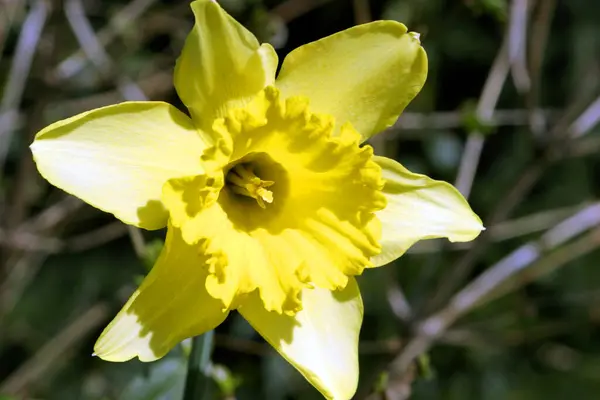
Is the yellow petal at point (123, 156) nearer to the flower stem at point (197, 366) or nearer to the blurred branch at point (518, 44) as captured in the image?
the flower stem at point (197, 366)

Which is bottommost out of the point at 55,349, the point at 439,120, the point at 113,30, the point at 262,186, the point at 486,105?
the point at 55,349

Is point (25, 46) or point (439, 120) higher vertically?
point (25, 46)

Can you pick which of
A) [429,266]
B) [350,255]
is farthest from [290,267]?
[429,266]

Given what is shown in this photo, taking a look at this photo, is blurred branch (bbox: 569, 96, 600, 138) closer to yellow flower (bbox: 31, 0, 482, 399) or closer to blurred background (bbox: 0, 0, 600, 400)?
blurred background (bbox: 0, 0, 600, 400)

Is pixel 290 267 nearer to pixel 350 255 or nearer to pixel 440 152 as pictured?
pixel 350 255

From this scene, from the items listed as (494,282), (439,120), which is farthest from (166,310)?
(439,120)

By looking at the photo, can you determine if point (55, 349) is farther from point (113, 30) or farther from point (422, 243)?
point (422, 243)

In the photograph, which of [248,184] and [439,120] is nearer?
[248,184]
